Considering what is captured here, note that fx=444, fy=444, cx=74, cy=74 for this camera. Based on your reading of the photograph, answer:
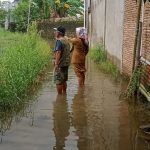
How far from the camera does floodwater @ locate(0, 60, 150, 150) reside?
6.53m

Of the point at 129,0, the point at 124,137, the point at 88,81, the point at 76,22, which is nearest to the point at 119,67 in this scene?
the point at 88,81

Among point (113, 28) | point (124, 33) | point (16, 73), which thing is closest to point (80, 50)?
point (124, 33)

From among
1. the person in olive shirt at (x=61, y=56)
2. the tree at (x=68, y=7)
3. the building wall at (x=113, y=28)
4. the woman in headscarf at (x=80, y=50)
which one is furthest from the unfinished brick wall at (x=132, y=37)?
the tree at (x=68, y=7)

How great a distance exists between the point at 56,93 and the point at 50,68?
17.1ft

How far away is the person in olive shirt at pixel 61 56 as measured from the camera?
33.2 ft

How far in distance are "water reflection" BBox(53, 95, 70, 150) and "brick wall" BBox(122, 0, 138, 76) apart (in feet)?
8.74

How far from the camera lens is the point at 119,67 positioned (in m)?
14.0

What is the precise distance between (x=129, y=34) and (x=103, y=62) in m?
5.05

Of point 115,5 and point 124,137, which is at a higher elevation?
point 115,5

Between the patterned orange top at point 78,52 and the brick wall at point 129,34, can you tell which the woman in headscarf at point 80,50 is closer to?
the patterned orange top at point 78,52

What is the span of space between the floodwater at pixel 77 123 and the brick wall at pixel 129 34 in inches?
58.2

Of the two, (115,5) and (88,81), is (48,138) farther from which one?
(115,5)

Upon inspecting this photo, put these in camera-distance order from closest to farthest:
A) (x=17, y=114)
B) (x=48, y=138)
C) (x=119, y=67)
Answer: (x=48, y=138) < (x=17, y=114) < (x=119, y=67)

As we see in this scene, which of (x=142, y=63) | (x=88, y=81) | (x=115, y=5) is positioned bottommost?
(x=88, y=81)
